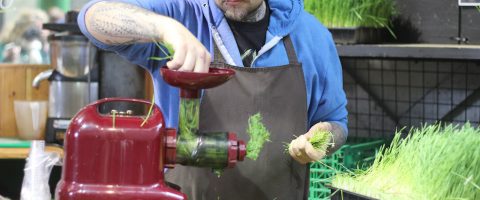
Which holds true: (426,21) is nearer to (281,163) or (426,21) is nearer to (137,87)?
(137,87)

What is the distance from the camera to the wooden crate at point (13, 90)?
417 centimetres

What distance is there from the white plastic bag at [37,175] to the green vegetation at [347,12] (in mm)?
1370

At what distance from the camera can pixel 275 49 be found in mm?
2438

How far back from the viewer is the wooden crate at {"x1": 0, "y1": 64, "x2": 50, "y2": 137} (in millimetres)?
4168

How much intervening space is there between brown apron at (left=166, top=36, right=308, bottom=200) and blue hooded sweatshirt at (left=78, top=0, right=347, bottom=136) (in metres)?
0.06

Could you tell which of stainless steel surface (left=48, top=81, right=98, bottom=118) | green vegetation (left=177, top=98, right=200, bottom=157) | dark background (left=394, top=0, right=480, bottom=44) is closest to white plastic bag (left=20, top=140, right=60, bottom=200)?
stainless steel surface (left=48, top=81, right=98, bottom=118)

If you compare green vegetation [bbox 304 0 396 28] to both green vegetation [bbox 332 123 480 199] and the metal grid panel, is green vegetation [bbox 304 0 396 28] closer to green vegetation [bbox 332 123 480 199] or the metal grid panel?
the metal grid panel

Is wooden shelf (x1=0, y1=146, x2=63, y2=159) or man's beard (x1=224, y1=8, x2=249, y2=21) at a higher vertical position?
man's beard (x1=224, y1=8, x2=249, y2=21)

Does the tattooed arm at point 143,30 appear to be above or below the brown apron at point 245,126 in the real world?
above

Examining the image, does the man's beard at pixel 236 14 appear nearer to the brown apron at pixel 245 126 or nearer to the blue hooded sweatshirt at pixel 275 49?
the blue hooded sweatshirt at pixel 275 49

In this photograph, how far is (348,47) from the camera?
3.50 metres

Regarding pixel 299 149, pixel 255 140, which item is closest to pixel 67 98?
pixel 299 149

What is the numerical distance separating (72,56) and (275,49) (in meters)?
1.81

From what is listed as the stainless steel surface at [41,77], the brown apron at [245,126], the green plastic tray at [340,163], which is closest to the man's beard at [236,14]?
the brown apron at [245,126]
